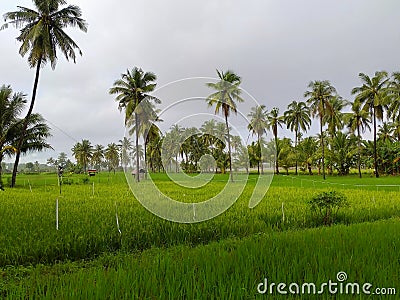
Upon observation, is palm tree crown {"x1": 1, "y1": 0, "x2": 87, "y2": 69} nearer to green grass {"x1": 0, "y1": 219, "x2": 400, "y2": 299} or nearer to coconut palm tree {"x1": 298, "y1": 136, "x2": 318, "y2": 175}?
green grass {"x1": 0, "y1": 219, "x2": 400, "y2": 299}

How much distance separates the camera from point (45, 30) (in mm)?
18359

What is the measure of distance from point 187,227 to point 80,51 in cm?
1599

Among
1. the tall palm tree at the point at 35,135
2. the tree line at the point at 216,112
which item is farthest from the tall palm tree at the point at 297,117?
the tall palm tree at the point at 35,135

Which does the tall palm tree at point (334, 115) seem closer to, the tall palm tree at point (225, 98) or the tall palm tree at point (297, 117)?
the tall palm tree at point (297, 117)

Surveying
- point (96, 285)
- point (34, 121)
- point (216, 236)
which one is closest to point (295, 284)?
point (96, 285)

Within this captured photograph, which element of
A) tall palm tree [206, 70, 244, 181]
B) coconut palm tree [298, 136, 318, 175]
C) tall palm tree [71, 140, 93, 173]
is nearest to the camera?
tall palm tree [206, 70, 244, 181]

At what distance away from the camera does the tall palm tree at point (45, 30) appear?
18.2 metres

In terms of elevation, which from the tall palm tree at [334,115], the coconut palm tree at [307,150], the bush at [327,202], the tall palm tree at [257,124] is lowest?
the bush at [327,202]

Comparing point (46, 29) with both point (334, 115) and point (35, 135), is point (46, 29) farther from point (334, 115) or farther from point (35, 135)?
point (334, 115)

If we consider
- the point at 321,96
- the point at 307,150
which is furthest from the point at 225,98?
the point at 307,150

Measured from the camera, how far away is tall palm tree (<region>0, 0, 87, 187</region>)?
18.2 meters

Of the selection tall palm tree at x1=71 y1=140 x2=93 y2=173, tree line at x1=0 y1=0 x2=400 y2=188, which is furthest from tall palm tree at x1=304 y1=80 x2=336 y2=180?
tall palm tree at x1=71 y1=140 x2=93 y2=173

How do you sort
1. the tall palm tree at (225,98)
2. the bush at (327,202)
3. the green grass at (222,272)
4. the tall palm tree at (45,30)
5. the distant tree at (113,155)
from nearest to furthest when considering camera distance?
the green grass at (222,272)
the tall palm tree at (225,98)
the bush at (327,202)
the tall palm tree at (45,30)
the distant tree at (113,155)

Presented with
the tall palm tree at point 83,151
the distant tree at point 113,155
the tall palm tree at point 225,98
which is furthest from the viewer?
the distant tree at point 113,155
